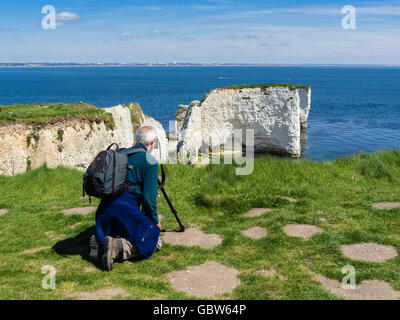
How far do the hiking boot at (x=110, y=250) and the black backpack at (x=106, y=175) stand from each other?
0.77 meters

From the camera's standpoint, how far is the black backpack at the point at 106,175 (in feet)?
19.0

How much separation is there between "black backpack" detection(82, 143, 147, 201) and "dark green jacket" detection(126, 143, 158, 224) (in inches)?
8.2

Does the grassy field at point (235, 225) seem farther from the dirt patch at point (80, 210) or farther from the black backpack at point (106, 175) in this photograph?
the black backpack at point (106, 175)

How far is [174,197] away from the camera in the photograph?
10.4 m

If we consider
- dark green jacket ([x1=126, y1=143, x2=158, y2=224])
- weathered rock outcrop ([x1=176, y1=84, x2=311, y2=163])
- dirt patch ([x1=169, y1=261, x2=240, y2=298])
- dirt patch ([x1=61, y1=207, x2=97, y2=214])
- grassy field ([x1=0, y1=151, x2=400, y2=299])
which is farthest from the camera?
weathered rock outcrop ([x1=176, y1=84, x2=311, y2=163])

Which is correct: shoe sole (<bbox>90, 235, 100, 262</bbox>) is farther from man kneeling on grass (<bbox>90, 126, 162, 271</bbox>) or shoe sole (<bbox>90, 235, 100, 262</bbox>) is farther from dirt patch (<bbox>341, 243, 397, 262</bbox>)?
dirt patch (<bbox>341, 243, 397, 262</bbox>)

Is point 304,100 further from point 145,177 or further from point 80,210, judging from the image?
point 145,177

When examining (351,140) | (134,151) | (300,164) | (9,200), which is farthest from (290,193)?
(351,140)

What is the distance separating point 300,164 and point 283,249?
5883 millimetres

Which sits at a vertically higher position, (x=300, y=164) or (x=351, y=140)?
(x=300, y=164)

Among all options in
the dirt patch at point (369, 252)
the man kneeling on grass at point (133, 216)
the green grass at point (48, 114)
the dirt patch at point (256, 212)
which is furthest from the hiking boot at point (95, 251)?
the green grass at point (48, 114)

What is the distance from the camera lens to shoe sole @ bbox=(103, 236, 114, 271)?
609 centimetres

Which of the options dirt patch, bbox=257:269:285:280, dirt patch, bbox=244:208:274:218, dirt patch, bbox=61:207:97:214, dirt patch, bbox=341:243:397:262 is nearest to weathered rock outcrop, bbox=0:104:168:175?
dirt patch, bbox=61:207:97:214
